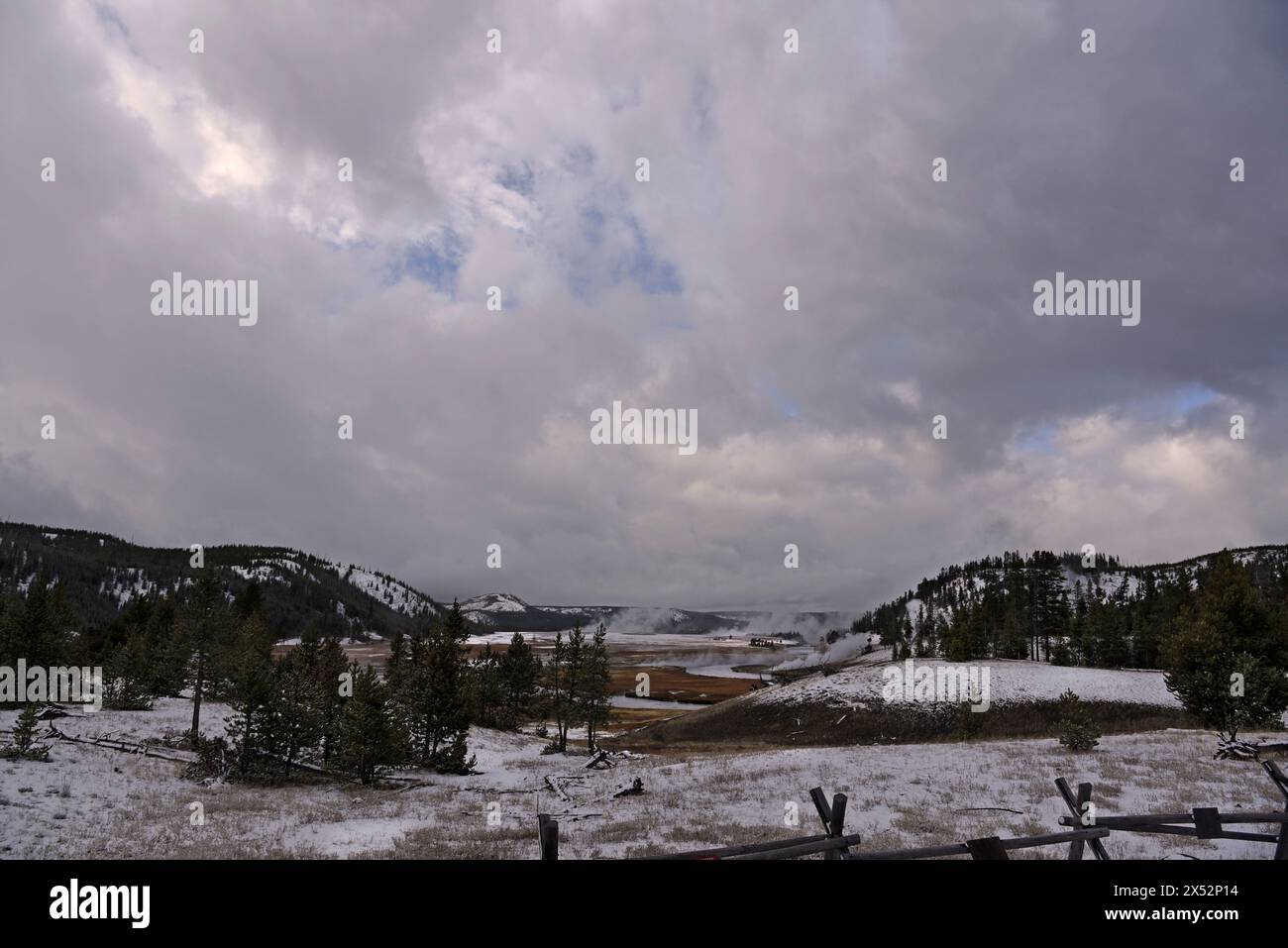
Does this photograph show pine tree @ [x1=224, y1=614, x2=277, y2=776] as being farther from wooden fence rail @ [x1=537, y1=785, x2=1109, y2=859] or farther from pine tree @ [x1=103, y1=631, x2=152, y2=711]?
wooden fence rail @ [x1=537, y1=785, x2=1109, y2=859]

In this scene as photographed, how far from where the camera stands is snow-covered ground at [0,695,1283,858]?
17.8m

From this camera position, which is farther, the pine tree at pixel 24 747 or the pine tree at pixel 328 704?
the pine tree at pixel 328 704

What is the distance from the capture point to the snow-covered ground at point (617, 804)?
58.3ft

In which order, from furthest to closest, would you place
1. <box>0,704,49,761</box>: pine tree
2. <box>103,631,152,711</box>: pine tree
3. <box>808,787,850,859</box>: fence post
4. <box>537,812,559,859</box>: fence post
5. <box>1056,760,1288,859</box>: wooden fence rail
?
<box>103,631,152,711</box>: pine tree, <box>0,704,49,761</box>: pine tree, <box>1056,760,1288,859</box>: wooden fence rail, <box>808,787,850,859</box>: fence post, <box>537,812,559,859</box>: fence post

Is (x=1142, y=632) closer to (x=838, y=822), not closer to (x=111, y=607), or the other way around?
(x=838, y=822)

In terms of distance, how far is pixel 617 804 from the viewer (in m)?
25.8

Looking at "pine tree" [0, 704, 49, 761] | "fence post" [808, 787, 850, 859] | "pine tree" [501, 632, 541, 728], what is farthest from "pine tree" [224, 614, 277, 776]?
"pine tree" [501, 632, 541, 728]

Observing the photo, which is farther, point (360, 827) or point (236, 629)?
point (236, 629)

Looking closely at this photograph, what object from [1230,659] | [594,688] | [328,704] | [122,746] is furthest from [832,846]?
[594,688]

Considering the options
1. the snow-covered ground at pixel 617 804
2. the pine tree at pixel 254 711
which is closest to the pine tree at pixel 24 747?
the snow-covered ground at pixel 617 804

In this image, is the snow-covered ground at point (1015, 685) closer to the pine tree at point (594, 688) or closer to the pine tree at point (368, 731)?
the pine tree at point (594, 688)
